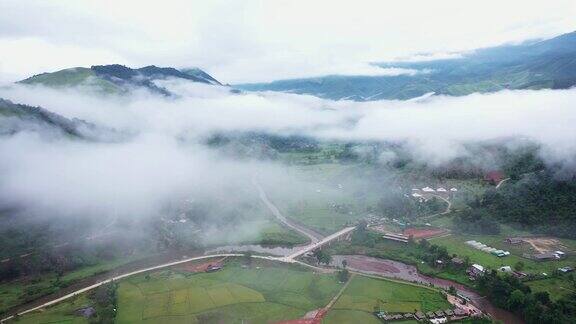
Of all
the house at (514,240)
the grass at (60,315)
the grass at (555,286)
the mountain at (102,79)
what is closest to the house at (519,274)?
the grass at (555,286)

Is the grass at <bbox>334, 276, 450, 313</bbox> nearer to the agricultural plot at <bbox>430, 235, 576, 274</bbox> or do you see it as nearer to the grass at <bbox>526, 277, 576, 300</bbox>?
the grass at <bbox>526, 277, 576, 300</bbox>

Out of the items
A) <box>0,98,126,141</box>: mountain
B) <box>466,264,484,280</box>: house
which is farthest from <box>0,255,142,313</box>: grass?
<box>0,98,126,141</box>: mountain

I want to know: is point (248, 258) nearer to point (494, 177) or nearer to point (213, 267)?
point (213, 267)

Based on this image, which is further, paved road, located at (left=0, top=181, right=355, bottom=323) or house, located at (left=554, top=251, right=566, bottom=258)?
house, located at (left=554, top=251, right=566, bottom=258)

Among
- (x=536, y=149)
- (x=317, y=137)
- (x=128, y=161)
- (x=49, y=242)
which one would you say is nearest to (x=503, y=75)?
(x=317, y=137)

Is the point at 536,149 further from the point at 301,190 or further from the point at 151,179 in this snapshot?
the point at 151,179

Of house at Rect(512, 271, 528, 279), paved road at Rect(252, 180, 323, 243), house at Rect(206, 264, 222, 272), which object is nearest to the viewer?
house at Rect(512, 271, 528, 279)

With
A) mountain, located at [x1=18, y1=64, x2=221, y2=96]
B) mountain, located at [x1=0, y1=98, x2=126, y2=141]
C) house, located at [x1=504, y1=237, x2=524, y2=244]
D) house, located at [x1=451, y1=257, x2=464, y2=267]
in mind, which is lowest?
house, located at [x1=451, y1=257, x2=464, y2=267]
